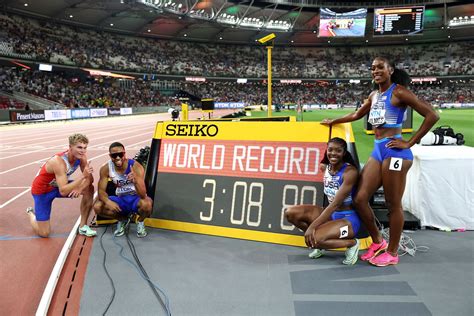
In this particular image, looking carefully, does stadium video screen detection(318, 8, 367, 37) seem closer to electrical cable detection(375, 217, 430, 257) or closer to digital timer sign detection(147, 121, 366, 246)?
digital timer sign detection(147, 121, 366, 246)

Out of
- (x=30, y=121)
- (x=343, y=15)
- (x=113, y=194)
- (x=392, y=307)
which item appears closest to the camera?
(x=392, y=307)

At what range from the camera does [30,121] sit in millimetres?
27094

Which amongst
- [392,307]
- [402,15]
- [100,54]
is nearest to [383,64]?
[392,307]

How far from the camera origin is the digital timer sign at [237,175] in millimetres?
4281

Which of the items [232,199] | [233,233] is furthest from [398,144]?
[233,233]

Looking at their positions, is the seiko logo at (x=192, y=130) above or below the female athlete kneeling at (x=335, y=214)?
above

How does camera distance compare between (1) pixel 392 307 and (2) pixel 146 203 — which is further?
(2) pixel 146 203

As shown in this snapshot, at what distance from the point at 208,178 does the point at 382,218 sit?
2.43m

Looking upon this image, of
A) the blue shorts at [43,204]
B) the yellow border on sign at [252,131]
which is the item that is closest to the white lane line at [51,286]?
the blue shorts at [43,204]

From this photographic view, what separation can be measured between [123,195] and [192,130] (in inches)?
51.9

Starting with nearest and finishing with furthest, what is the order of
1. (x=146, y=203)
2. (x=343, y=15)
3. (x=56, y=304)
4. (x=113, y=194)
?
1. (x=56, y=304)
2. (x=146, y=203)
3. (x=113, y=194)
4. (x=343, y=15)

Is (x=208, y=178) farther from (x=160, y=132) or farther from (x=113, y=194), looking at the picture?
(x=113, y=194)

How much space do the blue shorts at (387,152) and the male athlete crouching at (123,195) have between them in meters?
2.89

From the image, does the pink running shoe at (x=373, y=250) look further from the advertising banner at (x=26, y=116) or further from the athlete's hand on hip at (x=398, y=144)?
the advertising banner at (x=26, y=116)
